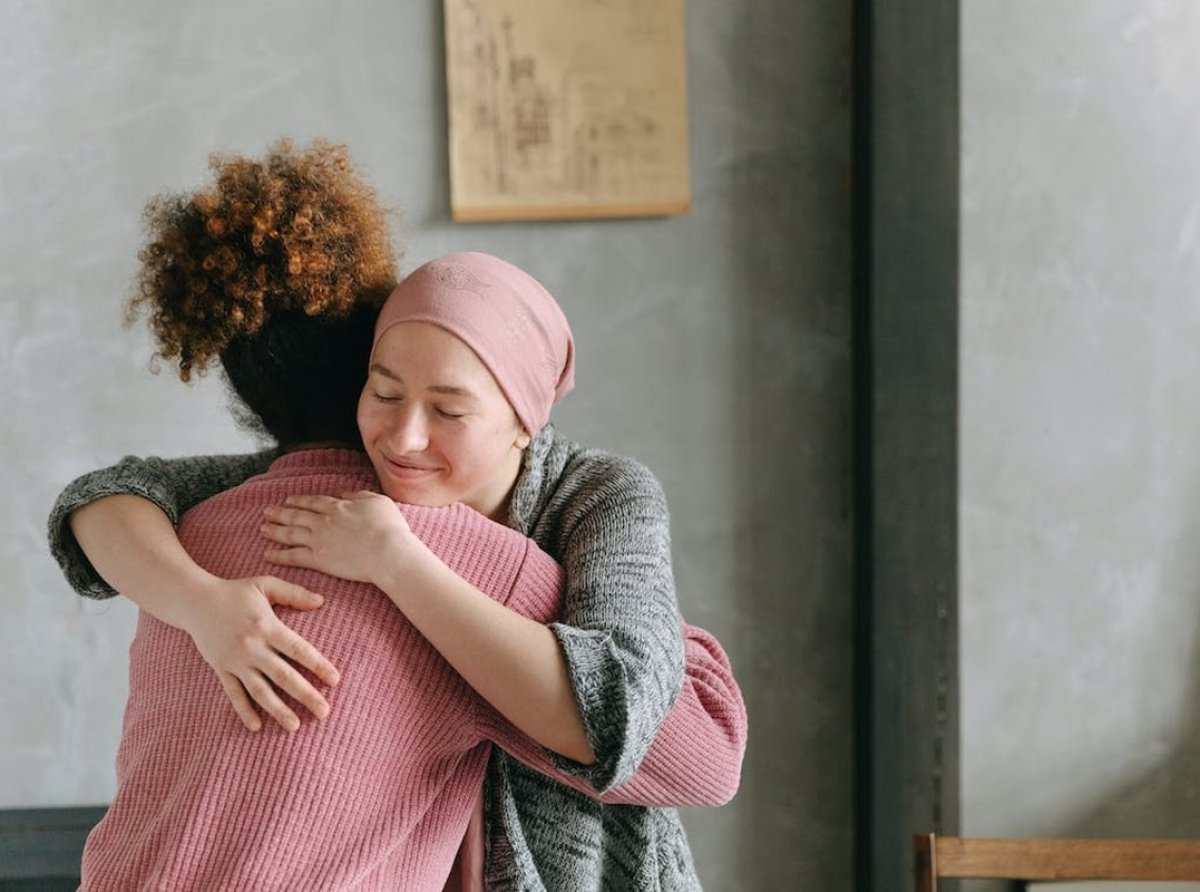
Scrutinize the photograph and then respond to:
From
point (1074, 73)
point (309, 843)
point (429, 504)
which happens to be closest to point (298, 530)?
point (429, 504)

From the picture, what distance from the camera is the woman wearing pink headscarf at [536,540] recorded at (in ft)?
3.22

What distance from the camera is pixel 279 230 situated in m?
1.13

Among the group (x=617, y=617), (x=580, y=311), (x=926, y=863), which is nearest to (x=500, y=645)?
(x=617, y=617)

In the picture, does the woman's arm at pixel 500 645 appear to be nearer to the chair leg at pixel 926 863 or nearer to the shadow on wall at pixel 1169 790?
the chair leg at pixel 926 863

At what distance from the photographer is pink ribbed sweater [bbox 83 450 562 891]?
3.15ft

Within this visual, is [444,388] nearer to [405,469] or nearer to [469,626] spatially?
[405,469]

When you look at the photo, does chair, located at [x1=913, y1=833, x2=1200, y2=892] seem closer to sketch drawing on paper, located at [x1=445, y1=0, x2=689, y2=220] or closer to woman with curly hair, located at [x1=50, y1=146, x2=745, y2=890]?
woman with curly hair, located at [x1=50, y1=146, x2=745, y2=890]

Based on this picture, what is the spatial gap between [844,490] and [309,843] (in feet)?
4.36

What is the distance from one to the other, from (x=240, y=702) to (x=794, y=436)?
1282 mm

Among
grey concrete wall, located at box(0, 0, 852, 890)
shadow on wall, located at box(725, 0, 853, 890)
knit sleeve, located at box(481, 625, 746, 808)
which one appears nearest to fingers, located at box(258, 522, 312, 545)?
knit sleeve, located at box(481, 625, 746, 808)

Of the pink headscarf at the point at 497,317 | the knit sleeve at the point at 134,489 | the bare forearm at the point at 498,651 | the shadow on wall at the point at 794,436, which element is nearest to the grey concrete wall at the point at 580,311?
the shadow on wall at the point at 794,436

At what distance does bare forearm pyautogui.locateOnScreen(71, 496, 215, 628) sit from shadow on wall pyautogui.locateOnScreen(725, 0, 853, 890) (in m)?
1.17

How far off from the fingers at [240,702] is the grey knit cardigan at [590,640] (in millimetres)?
234

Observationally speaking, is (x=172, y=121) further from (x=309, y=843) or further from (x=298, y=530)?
(x=309, y=843)
